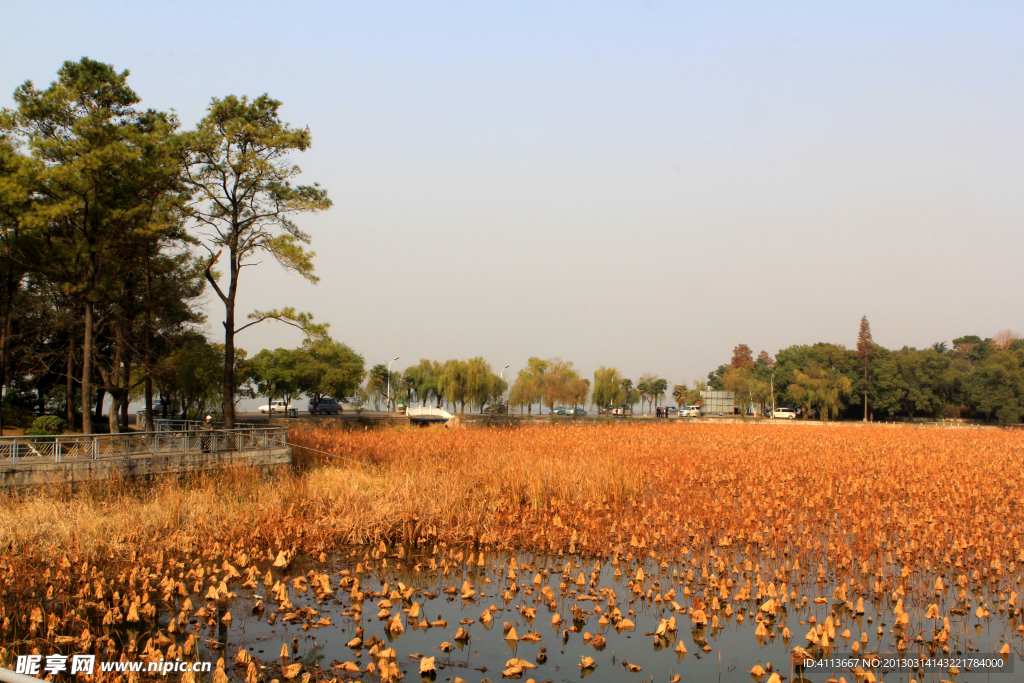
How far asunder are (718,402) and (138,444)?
89.2m

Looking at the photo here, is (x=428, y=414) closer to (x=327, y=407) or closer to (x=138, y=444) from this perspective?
(x=327, y=407)

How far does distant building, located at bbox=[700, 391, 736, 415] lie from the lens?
97.5 metres

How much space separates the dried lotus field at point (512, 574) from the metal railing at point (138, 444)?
41.9 inches

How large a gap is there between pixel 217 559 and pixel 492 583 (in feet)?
16.1

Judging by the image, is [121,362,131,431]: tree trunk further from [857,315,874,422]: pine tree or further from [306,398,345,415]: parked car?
[857,315,874,422]: pine tree

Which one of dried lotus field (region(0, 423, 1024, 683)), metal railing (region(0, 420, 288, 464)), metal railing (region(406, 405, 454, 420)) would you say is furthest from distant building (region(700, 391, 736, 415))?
metal railing (region(0, 420, 288, 464))

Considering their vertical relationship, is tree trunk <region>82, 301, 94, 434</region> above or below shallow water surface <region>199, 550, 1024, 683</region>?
above

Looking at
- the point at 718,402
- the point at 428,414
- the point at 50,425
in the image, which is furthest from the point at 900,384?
the point at 50,425

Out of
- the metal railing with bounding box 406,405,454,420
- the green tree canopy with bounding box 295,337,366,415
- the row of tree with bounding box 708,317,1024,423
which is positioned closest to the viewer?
the metal railing with bounding box 406,405,454,420

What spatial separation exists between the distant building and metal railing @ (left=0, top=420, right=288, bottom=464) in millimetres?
83321

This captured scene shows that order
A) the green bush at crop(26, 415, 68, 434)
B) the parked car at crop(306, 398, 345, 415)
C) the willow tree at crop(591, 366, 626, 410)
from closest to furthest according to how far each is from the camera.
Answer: the green bush at crop(26, 415, 68, 434), the parked car at crop(306, 398, 345, 415), the willow tree at crop(591, 366, 626, 410)

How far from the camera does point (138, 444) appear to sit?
57.5 feet

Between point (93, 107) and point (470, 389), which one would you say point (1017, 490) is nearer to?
point (93, 107)

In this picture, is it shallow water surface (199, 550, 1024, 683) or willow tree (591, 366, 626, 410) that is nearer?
shallow water surface (199, 550, 1024, 683)
